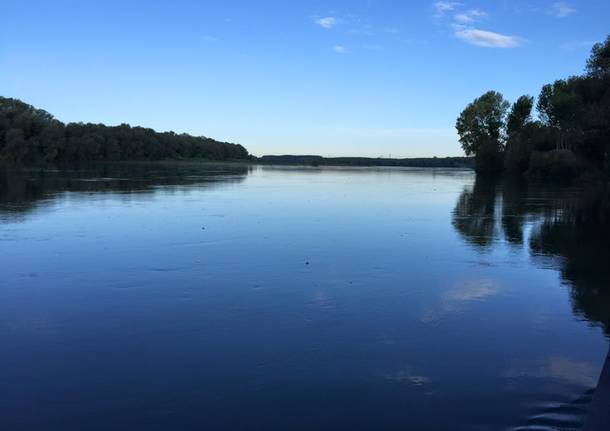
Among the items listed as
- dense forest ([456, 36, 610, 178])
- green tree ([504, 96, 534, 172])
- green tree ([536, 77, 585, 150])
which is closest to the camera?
dense forest ([456, 36, 610, 178])

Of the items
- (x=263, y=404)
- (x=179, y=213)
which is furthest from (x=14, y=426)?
(x=179, y=213)

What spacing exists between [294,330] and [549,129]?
78634 millimetres

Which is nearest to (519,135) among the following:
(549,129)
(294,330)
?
(549,129)

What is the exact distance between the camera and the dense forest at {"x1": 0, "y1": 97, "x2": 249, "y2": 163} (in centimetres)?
8465

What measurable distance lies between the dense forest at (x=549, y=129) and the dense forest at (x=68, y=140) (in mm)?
70414

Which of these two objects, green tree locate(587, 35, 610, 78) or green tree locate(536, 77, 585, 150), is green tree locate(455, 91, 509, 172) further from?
green tree locate(587, 35, 610, 78)

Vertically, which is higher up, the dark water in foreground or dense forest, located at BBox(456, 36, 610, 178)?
dense forest, located at BBox(456, 36, 610, 178)

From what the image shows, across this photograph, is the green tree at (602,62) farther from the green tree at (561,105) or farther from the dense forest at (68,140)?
the dense forest at (68,140)

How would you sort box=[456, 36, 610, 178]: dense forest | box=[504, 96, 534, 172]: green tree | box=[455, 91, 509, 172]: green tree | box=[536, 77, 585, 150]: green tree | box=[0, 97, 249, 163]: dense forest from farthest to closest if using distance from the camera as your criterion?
box=[455, 91, 509, 172]: green tree, box=[0, 97, 249, 163]: dense forest, box=[504, 96, 534, 172]: green tree, box=[536, 77, 585, 150]: green tree, box=[456, 36, 610, 178]: dense forest

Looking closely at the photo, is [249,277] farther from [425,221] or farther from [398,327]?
[425,221]

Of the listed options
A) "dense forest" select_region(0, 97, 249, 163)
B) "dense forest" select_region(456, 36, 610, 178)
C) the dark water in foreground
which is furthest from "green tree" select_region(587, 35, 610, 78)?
"dense forest" select_region(0, 97, 249, 163)

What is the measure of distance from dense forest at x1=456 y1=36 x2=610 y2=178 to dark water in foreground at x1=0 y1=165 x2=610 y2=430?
1422 centimetres

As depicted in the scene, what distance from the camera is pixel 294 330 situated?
786cm

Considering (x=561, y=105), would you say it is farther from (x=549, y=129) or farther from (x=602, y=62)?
(x=602, y=62)
